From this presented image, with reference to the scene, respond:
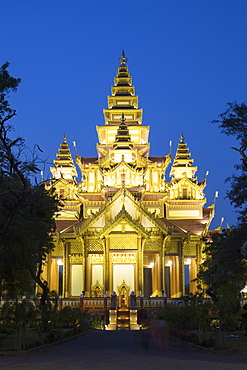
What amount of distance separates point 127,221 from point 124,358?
25.2 metres

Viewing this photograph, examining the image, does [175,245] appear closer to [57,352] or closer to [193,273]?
[193,273]

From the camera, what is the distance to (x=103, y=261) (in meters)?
44.1

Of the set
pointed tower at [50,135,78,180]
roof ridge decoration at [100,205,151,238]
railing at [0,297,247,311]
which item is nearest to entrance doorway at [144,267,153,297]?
roof ridge decoration at [100,205,151,238]

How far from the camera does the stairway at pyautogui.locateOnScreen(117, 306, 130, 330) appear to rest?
33.9 meters

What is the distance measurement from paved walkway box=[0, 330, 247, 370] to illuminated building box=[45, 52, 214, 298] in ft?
56.7

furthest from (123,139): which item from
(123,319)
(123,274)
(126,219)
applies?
(123,319)

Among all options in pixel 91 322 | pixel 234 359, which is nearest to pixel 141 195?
pixel 91 322

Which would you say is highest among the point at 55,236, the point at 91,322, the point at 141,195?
the point at 141,195

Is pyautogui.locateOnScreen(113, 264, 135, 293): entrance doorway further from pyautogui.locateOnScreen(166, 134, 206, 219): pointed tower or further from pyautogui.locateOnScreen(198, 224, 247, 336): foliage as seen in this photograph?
pyautogui.locateOnScreen(198, 224, 247, 336): foliage

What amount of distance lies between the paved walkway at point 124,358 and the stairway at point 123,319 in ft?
42.5

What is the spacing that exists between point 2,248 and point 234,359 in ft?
29.7

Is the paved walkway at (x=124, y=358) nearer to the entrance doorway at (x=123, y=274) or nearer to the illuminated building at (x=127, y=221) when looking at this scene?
the illuminated building at (x=127, y=221)

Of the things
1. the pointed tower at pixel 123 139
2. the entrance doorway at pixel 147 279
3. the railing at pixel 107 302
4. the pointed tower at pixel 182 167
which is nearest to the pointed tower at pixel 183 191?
the pointed tower at pixel 182 167

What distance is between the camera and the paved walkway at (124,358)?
14.1 m
